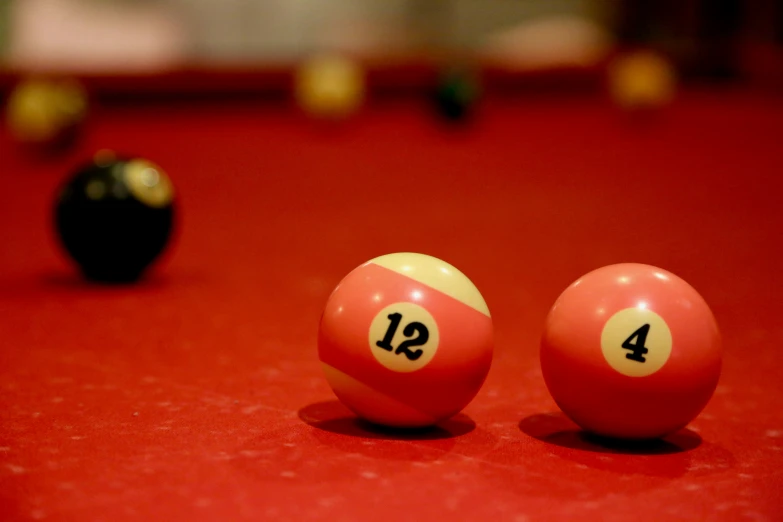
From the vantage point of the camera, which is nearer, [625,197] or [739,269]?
[739,269]

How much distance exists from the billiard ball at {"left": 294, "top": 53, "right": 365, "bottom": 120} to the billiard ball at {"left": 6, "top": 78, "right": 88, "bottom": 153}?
238cm

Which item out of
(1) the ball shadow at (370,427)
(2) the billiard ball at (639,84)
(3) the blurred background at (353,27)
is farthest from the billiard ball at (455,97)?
(1) the ball shadow at (370,427)

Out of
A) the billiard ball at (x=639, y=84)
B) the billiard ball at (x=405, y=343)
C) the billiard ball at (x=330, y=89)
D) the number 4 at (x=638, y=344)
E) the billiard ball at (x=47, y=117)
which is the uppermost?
the billiard ball at (x=639, y=84)

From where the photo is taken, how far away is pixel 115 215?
14.7 feet

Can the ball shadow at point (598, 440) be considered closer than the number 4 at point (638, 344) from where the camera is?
No

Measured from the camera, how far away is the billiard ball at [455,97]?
34.8 ft

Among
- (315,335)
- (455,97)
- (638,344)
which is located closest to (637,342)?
(638,344)

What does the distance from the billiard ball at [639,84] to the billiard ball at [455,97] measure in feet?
5.08

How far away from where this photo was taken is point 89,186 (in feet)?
14.8

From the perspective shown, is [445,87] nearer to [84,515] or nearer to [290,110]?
[290,110]

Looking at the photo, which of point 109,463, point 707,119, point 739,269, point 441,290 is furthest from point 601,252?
point 707,119

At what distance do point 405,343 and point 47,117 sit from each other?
682cm

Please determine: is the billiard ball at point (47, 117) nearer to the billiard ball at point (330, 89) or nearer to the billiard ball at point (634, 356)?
the billiard ball at point (330, 89)

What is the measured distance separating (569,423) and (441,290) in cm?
52
